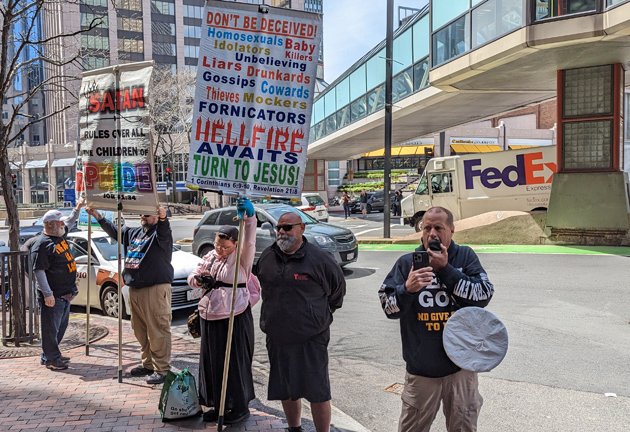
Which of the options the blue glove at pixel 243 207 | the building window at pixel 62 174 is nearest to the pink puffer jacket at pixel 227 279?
the blue glove at pixel 243 207

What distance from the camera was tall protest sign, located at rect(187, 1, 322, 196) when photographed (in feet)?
13.9

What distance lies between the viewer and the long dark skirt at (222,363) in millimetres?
4254

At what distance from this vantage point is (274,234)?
38.8ft

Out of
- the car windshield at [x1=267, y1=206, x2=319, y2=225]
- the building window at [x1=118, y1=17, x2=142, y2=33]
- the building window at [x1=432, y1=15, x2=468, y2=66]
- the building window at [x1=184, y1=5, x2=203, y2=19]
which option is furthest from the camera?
the building window at [x1=184, y1=5, x2=203, y2=19]

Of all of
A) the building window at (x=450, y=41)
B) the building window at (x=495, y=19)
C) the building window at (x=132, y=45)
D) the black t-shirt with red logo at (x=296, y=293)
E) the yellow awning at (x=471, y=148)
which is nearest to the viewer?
the black t-shirt with red logo at (x=296, y=293)

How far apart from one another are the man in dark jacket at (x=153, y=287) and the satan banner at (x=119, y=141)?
29 centimetres

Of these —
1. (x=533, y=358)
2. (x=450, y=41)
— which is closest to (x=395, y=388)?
(x=533, y=358)

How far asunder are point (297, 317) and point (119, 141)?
9.32 ft

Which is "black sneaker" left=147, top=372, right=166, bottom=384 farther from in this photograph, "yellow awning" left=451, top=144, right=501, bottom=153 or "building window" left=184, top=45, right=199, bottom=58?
"building window" left=184, top=45, right=199, bottom=58

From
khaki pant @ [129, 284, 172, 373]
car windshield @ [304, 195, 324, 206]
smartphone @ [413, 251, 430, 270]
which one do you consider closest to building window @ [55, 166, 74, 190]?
car windshield @ [304, 195, 324, 206]

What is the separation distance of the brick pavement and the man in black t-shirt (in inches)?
8.1

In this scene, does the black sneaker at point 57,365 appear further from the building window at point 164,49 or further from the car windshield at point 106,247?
the building window at point 164,49

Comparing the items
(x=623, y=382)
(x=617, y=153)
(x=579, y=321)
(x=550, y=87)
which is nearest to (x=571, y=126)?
(x=617, y=153)

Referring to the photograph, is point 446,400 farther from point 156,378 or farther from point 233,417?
point 156,378
